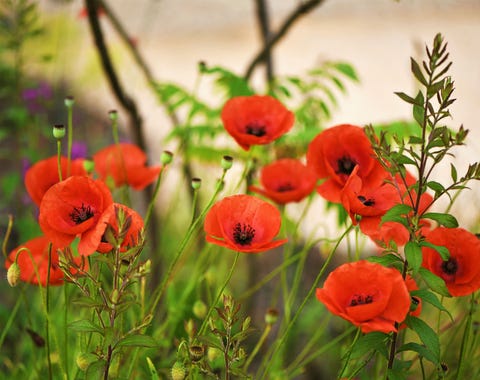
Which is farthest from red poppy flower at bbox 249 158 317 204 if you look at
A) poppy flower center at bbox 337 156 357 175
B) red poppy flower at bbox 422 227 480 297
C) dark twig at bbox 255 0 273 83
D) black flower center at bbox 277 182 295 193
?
dark twig at bbox 255 0 273 83

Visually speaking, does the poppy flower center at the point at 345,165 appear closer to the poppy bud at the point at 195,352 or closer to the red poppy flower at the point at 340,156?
the red poppy flower at the point at 340,156

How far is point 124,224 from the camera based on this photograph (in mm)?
675

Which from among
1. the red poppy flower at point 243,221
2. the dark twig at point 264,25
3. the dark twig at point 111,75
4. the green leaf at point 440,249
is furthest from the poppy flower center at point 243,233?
the dark twig at point 264,25

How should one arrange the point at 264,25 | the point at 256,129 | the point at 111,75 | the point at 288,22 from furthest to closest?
the point at 264,25
the point at 288,22
the point at 111,75
the point at 256,129

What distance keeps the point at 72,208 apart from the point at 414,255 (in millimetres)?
384

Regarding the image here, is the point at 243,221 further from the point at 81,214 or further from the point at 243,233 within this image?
the point at 81,214

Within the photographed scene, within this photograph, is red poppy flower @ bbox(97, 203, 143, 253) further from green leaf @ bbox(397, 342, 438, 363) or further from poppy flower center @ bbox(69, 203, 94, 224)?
green leaf @ bbox(397, 342, 438, 363)

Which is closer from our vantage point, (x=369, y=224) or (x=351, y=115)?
(x=369, y=224)

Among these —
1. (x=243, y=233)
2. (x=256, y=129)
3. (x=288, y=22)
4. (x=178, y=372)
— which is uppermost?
(x=288, y=22)

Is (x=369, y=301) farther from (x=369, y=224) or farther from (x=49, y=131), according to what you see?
(x=49, y=131)

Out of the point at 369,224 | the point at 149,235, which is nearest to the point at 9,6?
the point at 149,235

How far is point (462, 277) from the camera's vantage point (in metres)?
0.81

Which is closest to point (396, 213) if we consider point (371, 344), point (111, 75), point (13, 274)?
point (371, 344)

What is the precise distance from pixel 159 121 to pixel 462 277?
2.96m
